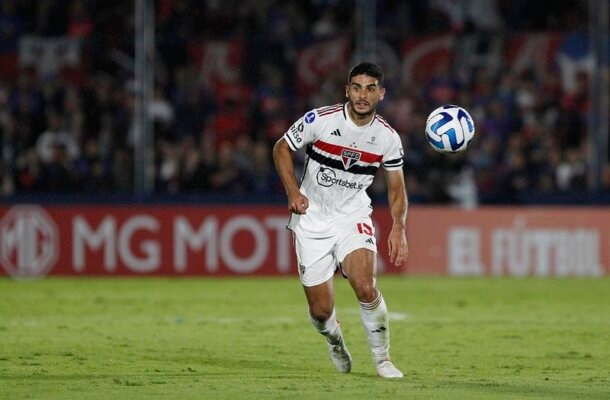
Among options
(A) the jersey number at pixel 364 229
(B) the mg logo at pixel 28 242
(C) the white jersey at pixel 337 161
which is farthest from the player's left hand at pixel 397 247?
(B) the mg logo at pixel 28 242

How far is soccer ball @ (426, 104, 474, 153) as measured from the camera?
952cm

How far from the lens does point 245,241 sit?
20.6 metres

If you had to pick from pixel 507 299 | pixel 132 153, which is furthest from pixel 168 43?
pixel 507 299

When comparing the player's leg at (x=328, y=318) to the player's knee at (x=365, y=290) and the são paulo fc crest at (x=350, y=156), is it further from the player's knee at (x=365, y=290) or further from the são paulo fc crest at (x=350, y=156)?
the são paulo fc crest at (x=350, y=156)

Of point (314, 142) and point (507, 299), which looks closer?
point (314, 142)

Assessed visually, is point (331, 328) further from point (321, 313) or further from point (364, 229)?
point (364, 229)

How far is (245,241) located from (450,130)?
11.3 meters

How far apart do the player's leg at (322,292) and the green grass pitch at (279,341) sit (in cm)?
17

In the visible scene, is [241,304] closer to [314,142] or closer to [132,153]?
[132,153]

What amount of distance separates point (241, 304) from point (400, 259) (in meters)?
7.37

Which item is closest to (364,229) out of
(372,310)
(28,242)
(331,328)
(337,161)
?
(337,161)

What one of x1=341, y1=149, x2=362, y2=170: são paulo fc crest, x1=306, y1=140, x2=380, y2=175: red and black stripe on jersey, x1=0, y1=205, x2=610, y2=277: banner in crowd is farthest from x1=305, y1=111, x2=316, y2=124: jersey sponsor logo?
x1=0, y1=205, x2=610, y2=277: banner in crowd

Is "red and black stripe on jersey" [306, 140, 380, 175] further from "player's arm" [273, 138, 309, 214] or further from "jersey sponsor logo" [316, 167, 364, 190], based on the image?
"player's arm" [273, 138, 309, 214]

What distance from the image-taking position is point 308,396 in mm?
7953
